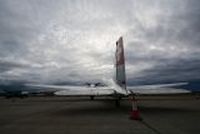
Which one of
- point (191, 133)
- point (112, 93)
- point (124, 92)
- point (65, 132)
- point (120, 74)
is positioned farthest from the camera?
point (120, 74)

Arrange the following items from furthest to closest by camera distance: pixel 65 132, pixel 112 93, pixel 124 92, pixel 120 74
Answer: pixel 120 74 → pixel 112 93 → pixel 124 92 → pixel 65 132

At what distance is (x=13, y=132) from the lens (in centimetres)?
669

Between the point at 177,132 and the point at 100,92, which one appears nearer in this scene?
the point at 177,132

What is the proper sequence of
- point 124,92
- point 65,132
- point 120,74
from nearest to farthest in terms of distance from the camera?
1. point 65,132
2. point 124,92
3. point 120,74

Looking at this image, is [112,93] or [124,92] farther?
[112,93]

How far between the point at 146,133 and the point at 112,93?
26.3 ft

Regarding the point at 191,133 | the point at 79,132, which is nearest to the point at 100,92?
the point at 79,132

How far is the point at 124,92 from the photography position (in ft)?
41.3

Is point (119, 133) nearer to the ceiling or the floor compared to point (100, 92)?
nearer to the floor

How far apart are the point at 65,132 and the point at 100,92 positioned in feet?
25.4

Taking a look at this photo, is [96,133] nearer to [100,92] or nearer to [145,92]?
[100,92]

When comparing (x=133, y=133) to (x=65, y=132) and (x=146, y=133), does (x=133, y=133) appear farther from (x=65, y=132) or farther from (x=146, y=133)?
(x=65, y=132)

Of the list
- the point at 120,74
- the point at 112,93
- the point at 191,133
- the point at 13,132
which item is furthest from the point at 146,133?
the point at 120,74

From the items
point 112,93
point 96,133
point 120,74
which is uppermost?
point 120,74
